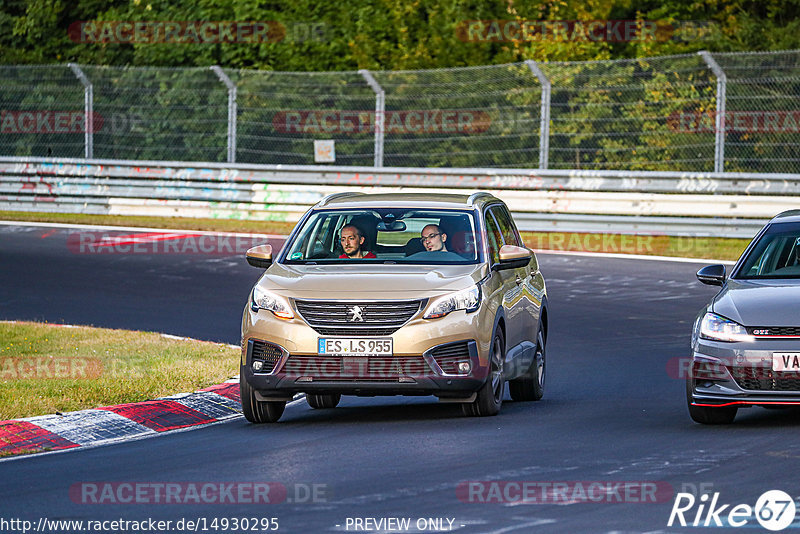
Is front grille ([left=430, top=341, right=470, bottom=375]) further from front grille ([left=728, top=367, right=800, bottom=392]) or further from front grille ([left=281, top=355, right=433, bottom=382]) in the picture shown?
front grille ([left=728, top=367, right=800, bottom=392])

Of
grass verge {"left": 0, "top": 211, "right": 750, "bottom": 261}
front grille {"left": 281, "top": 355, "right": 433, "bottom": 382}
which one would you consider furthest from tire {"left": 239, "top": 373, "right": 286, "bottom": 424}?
grass verge {"left": 0, "top": 211, "right": 750, "bottom": 261}

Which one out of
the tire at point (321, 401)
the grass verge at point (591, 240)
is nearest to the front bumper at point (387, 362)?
the tire at point (321, 401)

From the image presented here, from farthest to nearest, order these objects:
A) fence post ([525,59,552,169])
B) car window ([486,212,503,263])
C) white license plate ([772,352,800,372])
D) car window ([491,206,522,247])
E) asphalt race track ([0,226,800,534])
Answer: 1. fence post ([525,59,552,169])
2. car window ([491,206,522,247])
3. car window ([486,212,503,263])
4. white license plate ([772,352,800,372])
5. asphalt race track ([0,226,800,534])

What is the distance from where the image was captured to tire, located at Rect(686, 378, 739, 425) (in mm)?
10688

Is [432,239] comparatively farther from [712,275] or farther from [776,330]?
[776,330]

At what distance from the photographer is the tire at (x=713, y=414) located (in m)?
10.7

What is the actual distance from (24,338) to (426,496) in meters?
8.36

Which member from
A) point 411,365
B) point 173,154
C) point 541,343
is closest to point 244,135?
point 173,154

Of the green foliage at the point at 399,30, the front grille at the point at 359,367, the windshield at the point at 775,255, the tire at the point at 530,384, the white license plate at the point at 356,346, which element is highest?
the green foliage at the point at 399,30

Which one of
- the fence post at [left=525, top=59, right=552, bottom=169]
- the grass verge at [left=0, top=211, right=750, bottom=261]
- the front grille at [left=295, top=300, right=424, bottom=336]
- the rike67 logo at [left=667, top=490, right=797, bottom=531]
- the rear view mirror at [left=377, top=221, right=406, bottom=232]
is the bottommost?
the grass verge at [left=0, top=211, right=750, bottom=261]

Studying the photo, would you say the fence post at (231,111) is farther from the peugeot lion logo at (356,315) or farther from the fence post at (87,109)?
the peugeot lion logo at (356,315)

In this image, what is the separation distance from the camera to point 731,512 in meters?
7.65

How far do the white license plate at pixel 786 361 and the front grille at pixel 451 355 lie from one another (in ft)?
6.76

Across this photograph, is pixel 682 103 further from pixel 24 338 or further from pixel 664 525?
pixel 664 525
